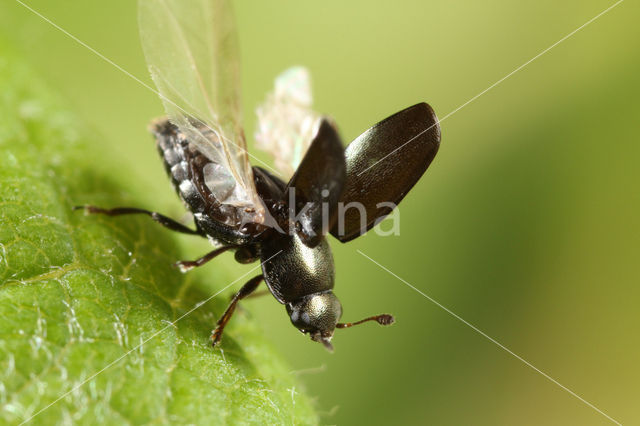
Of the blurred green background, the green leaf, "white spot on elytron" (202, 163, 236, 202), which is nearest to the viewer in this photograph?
the green leaf

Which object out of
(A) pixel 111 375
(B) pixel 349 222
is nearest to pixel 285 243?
(B) pixel 349 222

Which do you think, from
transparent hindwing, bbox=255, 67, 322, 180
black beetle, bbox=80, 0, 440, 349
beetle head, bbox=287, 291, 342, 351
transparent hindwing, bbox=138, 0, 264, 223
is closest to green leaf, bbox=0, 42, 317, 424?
black beetle, bbox=80, 0, 440, 349

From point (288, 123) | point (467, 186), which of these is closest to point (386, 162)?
point (288, 123)

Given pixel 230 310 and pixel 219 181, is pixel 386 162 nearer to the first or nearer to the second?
pixel 219 181

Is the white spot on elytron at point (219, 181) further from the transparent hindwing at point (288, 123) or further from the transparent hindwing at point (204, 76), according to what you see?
the transparent hindwing at point (288, 123)

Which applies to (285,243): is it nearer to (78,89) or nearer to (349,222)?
(349,222)

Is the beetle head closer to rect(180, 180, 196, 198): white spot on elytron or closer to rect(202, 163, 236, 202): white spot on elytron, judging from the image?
rect(202, 163, 236, 202): white spot on elytron
